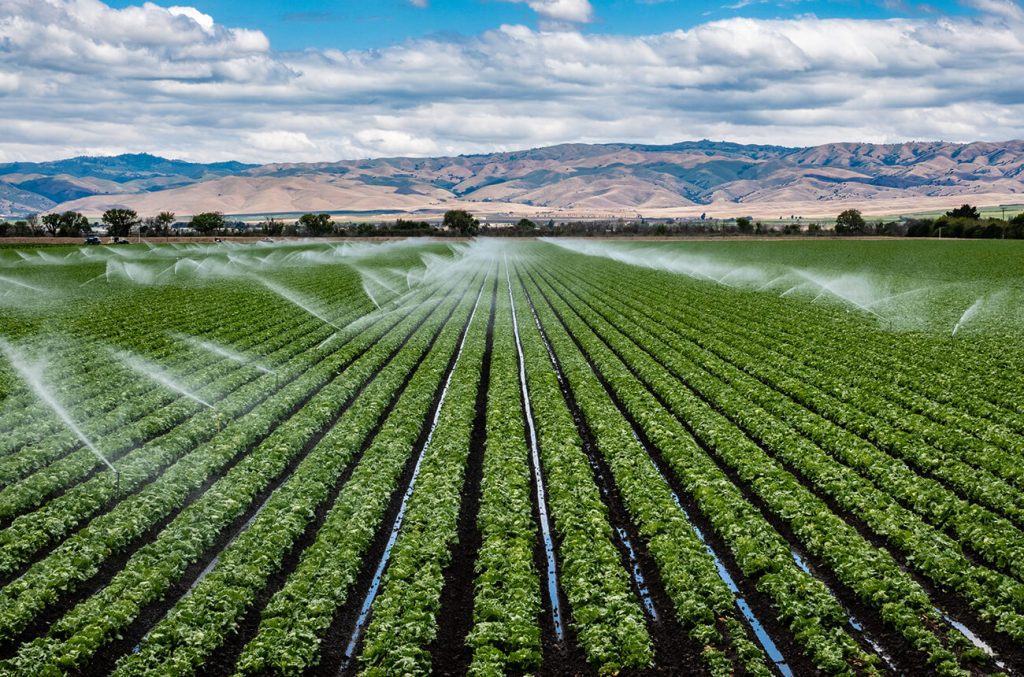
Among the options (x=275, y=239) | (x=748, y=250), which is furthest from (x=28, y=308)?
(x=275, y=239)

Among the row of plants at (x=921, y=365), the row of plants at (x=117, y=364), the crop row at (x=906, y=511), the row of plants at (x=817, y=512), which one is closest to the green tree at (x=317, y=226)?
the row of plants at (x=117, y=364)

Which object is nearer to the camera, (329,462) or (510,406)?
(329,462)

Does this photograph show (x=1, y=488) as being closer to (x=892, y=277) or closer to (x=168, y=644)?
(x=168, y=644)

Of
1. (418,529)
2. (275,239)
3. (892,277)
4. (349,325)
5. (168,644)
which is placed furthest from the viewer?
(275,239)

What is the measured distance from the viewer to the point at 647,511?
544 inches

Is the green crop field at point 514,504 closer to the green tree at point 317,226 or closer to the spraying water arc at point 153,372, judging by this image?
the spraying water arc at point 153,372

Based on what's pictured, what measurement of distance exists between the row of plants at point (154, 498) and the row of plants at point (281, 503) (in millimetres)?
687

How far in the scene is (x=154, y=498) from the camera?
564 inches

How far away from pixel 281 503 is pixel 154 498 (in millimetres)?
2473

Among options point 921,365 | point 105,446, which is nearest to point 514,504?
point 105,446

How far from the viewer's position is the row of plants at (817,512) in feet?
33.8

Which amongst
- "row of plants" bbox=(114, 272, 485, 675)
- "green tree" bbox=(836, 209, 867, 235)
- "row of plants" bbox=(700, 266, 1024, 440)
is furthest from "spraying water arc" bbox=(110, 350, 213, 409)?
"green tree" bbox=(836, 209, 867, 235)

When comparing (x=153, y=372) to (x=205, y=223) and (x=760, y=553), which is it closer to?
(x=760, y=553)

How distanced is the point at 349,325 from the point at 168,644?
28.3 m
